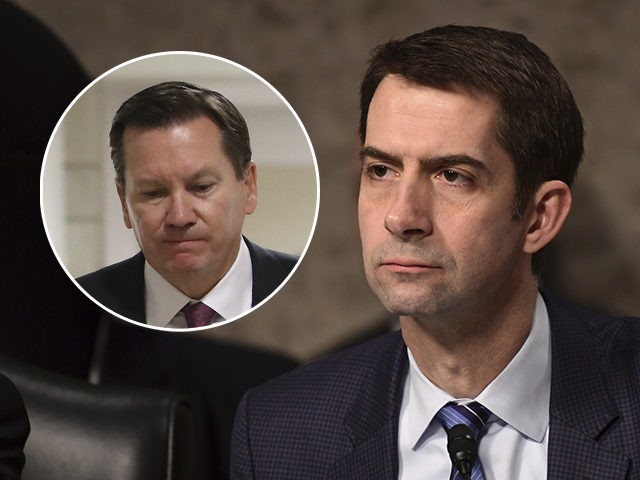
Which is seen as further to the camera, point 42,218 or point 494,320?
point 42,218

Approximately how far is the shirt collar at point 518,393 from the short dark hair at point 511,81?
0.63 feet

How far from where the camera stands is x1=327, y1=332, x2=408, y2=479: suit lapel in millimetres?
1707

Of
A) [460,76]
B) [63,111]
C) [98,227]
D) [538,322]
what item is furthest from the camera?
[63,111]

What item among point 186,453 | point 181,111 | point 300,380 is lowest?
point 186,453

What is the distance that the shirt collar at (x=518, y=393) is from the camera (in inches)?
65.7

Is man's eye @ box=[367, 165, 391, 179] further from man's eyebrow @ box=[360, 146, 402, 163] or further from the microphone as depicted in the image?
the microphone

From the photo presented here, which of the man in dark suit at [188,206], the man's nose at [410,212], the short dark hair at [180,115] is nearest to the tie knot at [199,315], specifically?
the man in dark suit at [188,206]

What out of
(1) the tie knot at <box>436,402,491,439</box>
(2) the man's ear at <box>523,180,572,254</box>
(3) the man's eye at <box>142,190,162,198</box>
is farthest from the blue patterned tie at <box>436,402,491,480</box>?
(3) the man's eye at <box>142,190,162,198</box>

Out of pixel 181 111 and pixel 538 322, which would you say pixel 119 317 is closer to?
pixel 181 111

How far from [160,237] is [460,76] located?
57 centimetres

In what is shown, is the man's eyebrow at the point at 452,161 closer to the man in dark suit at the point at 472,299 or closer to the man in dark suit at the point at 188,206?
the man in dark suit at the point at 472,299

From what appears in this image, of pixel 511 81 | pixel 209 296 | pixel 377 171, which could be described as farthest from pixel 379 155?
pixel 209 296

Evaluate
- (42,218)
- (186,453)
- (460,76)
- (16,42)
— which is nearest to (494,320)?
(460,76)

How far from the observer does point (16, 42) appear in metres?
2.15
